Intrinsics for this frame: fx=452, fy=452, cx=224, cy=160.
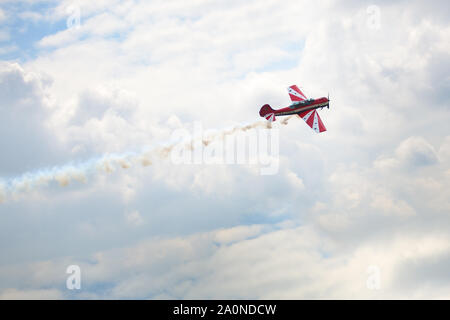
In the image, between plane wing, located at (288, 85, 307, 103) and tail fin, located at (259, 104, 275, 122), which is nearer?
tail fin, located at (259, 104, 275, 122)

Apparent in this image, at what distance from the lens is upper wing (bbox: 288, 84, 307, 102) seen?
115 metres

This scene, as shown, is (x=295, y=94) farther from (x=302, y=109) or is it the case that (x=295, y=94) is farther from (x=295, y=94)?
(x=302, y=109)

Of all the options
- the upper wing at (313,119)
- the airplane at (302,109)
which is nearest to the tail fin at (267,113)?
the airplane at (302,109)

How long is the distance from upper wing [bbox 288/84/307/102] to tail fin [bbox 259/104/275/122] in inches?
318

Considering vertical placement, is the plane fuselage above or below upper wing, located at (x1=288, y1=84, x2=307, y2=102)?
below

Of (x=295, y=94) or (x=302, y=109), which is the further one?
(x=295, y=94)

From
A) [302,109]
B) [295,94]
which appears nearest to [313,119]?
[302,109]

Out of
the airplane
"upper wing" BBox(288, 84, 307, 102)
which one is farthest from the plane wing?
the airplane

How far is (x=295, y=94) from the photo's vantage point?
117500mm

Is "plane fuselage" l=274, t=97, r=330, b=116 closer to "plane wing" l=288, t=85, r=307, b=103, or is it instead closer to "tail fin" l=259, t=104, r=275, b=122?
"tail fin" l=259, t=104, r=275, b=122

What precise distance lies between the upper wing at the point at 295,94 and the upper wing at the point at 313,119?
→ 4.80 metres
